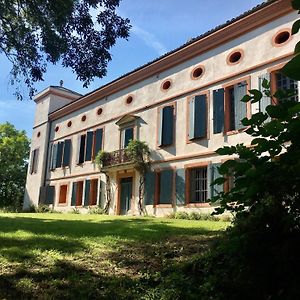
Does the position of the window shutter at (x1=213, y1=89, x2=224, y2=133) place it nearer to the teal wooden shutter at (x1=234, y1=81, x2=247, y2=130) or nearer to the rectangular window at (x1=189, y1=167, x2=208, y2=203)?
the teal wooden shutter at (x1=234, y1=81, x2=247, y2=130)

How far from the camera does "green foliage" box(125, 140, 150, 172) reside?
18.5 metres

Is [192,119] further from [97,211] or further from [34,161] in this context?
[34,161]

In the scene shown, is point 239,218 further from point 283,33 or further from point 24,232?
point 283,33

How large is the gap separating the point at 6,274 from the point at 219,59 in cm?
1333

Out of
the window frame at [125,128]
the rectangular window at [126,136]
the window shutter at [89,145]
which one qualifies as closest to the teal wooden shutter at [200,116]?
the window frame at [125,128]

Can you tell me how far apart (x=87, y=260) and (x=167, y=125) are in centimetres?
1245

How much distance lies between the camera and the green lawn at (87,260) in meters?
4.62

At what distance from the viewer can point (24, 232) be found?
28.9ft

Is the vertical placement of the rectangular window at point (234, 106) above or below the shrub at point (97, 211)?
above

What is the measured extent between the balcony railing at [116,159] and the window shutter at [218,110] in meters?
5.29

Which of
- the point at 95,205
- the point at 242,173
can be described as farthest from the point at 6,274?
the point at 95,205

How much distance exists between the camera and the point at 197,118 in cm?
1650

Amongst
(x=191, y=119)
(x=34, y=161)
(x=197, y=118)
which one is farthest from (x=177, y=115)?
(x=34, y=161)

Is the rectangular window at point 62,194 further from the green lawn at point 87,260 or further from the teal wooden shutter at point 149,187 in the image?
the green lawn at point 87,260
